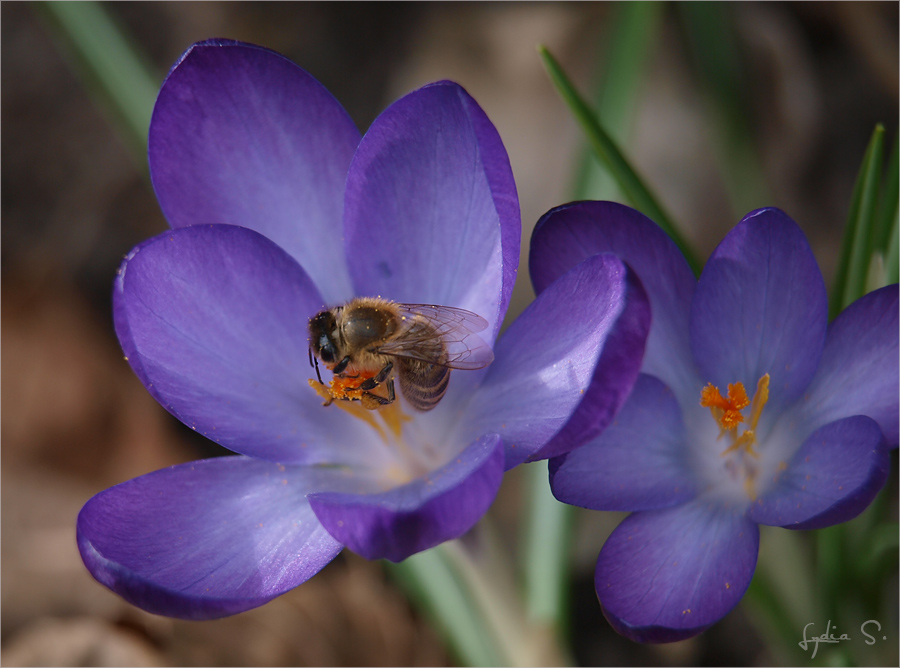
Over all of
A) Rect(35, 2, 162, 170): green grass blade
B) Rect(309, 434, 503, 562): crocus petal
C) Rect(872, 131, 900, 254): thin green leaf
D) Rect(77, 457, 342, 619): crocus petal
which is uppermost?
Rect(35, 2, 162, 170): green grass blade

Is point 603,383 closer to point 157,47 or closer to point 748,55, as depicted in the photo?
point 748,55

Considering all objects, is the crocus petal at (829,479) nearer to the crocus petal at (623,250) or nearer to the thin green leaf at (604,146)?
the crocus petal at (623,250)

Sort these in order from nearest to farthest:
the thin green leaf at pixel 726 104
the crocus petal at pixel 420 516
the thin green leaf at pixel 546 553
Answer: the crocus petal at pixel 420 516 < the thin green leaf at pixel 546 553 < the thin green leaf at pixel 726 104

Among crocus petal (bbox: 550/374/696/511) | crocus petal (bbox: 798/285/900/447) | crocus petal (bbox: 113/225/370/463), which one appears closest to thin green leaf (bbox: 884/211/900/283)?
crocus petal (bbox: 798/285/900/447)

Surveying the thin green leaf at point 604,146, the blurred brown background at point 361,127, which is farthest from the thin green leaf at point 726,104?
the thin green leaf at point 604,146

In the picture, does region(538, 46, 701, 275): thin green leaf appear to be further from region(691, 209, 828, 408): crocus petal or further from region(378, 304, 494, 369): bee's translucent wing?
region(378, 304, 494, 369): bee's translucent wing

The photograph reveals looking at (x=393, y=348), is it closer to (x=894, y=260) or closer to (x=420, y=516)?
(x=420, y=516)
